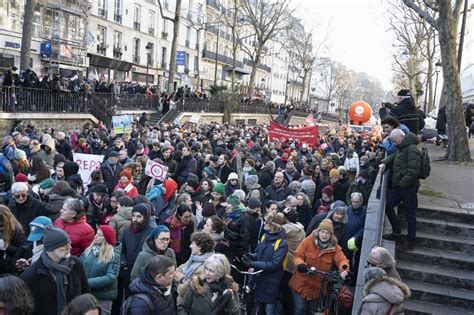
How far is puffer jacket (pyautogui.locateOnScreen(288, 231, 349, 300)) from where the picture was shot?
591 centimetres

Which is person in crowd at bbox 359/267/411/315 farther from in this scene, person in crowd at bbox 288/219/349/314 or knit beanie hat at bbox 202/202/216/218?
knit beanie hat at bbox 202/202/216/218

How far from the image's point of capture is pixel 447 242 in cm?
691

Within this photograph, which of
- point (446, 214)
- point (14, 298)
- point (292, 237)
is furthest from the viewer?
point (446, 214)

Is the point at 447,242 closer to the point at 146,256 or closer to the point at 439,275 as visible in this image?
the point at 439,275

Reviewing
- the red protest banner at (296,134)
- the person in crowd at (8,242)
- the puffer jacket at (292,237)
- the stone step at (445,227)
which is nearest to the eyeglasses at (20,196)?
the person in crowd at (8,242)

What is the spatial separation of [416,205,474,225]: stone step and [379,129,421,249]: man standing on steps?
865 mm

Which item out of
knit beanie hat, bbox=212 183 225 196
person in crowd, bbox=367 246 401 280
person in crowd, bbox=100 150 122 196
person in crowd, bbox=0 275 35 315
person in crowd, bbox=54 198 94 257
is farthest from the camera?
person in crowd, bbox=100 150 122 196

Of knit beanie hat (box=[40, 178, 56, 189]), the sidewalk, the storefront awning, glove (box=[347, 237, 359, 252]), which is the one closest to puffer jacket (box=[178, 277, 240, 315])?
glove (box=[347, 237, 359, 252])

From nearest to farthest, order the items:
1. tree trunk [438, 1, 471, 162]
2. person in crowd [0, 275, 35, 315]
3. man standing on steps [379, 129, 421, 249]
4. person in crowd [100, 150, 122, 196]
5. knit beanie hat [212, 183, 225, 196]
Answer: person in crowd [0, 275, 35, 315]
man standing on steps [379, 129, 421, 249]
knit beanie hat [212, 183, 225, 196]
person in crowd [100, 150, 122, 196]
tree trunk [438, 1, 471, 162]

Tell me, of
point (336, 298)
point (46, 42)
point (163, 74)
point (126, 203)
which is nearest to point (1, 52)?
point (46, 42)

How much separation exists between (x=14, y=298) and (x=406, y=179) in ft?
16.6

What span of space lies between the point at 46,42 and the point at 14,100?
47.7ft

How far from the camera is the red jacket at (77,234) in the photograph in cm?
525

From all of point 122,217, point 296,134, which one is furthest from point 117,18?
point 122,217
